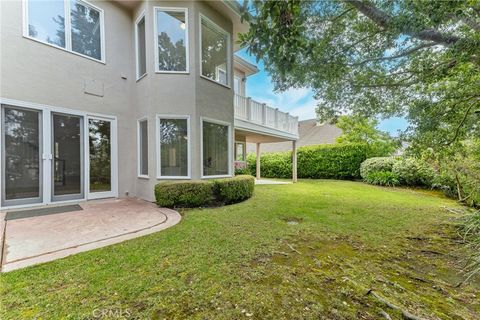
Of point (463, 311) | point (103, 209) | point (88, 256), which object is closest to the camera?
point (463, 311)

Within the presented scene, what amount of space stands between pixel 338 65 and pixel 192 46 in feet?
15.1

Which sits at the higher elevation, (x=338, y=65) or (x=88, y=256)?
(x=338, y=65)

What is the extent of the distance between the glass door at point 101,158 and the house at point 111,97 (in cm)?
3

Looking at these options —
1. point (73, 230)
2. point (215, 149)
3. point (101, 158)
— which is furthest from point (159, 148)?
point (73, 230)

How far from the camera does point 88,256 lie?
9.92ft

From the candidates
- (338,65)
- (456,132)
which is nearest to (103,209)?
(338,65)

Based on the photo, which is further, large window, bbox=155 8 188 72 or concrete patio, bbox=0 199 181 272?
large window, bbox=155 8 188 72

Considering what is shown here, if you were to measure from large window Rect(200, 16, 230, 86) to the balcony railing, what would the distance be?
1.38m

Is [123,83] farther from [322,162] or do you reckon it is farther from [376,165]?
[376,165]

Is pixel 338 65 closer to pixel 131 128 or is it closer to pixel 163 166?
pixel 163 166

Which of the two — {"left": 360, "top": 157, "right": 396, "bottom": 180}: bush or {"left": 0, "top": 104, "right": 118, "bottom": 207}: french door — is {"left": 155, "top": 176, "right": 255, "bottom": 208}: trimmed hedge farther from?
{"left": 360, "top": 157, "right": 396, "bottom": 180}: bush

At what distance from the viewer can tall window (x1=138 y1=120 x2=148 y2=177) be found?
281 inches

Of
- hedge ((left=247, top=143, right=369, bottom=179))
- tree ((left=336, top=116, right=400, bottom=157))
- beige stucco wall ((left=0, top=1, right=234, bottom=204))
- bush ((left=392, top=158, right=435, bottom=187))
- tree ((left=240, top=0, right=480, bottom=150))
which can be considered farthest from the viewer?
hedge ((left=247, top=143, right=369, bottom=179))

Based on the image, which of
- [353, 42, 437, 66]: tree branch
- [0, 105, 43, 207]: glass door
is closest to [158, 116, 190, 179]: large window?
[0, 105, 43, 207]: glass door
